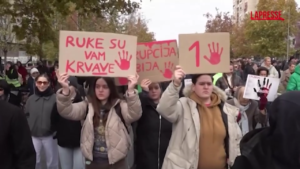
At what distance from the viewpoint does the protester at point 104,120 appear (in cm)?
452

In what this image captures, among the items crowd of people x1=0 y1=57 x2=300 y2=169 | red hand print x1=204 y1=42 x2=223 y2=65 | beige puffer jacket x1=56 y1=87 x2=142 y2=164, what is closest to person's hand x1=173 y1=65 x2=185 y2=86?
crowd of people x1=0 y1=57 x2=300 y2=169

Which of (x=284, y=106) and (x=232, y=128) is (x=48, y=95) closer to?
(x=232, y=128)

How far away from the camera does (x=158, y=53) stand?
5219mm

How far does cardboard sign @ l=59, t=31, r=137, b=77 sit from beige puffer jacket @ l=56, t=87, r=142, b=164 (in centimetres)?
27

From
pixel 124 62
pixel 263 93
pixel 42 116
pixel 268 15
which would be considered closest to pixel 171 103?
pixel 124 62

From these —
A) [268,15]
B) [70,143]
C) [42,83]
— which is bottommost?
[70,143]

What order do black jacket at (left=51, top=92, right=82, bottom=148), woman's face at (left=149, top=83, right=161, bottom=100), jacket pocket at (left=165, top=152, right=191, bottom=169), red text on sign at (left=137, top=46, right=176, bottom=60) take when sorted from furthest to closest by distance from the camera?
black jacket at (left=51, top=92, right=82, bottom=148), red text on sign at (left=137, top=46, right=176, bottom=60), woman's face at (left=149, top=83, right=161, bottom=100), jacket pocket at (left=165, top=152, right=191, bottom=169)

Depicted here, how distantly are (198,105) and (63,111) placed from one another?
134 cm

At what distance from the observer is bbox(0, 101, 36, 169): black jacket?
3.19 metres

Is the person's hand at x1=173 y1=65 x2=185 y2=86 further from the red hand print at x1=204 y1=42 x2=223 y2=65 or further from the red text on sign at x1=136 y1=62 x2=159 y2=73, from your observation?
the red text on sign at x1=136 y1=62 x2=159 y2=73

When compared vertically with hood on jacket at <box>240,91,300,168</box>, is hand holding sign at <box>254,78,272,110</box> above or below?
above

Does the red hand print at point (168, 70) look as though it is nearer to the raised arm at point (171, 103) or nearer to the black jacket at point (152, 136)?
the black jacket at point (152, 136)

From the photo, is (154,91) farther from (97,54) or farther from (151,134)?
(97,54)

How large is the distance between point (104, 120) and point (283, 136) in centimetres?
282
